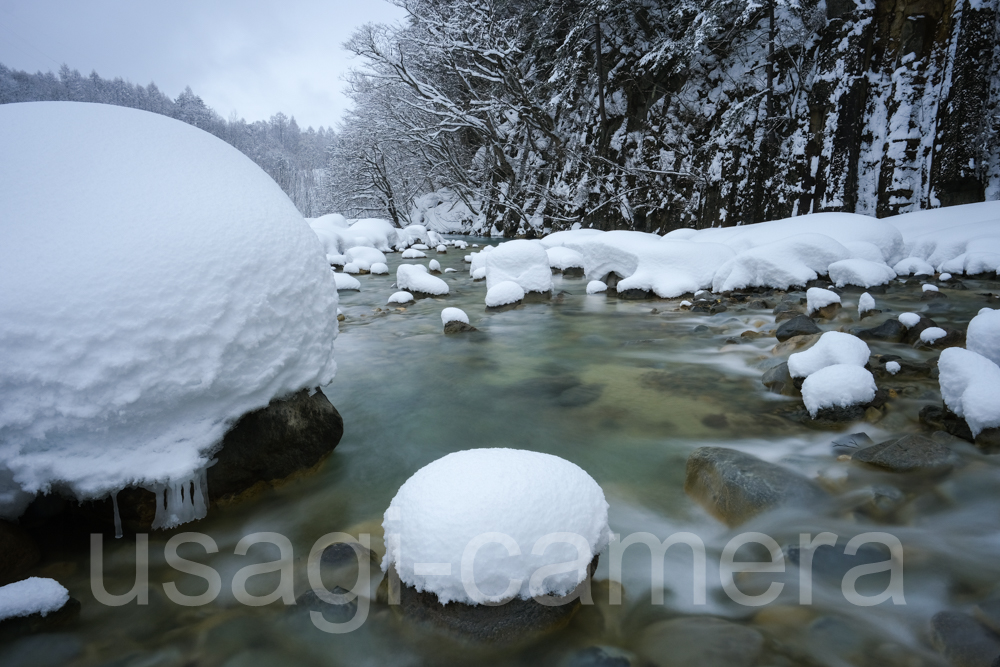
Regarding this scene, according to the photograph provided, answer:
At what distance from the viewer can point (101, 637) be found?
1587mm

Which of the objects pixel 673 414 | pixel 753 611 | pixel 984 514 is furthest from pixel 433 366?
pixel 984 514

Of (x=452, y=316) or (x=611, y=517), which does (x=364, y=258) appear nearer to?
(x=452, y=316)

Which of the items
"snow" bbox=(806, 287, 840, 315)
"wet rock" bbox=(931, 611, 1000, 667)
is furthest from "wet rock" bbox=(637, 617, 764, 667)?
"snow" bbox=(806, 287, 840, 315)

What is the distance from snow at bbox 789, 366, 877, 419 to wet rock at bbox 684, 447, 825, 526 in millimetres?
780

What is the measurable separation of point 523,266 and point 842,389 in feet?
18.1

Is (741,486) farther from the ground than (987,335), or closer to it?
closer to it

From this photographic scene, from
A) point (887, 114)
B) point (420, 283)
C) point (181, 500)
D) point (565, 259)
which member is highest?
point (887, 114)

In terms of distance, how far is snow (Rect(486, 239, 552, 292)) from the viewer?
7824mm

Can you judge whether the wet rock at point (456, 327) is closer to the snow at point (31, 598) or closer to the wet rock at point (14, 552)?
the wet rock at point (14, 552)

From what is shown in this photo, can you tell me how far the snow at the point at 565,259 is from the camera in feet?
34.4

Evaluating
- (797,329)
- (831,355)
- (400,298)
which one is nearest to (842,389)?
(831,355)

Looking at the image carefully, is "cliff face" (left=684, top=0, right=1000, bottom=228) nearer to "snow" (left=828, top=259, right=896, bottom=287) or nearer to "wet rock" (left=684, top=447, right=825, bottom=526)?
"snow" (left=828, top=259, right=896, bottom=287)

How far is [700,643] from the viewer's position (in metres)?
1.52

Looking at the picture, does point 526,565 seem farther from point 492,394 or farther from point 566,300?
point 566,300
